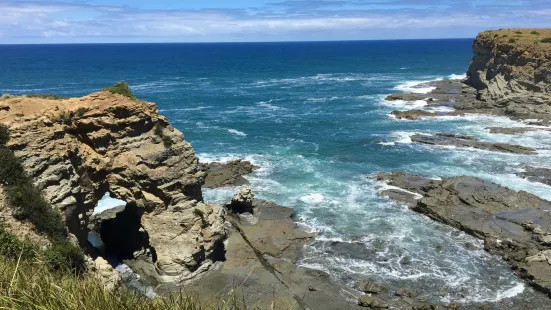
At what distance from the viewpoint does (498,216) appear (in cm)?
3850

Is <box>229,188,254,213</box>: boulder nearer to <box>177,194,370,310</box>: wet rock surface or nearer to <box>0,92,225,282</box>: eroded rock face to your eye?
<box>177,194,370,310</box>: wet rock surface

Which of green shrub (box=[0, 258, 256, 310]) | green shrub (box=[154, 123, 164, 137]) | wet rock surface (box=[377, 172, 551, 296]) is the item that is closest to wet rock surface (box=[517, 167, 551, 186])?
wet rock surface (box=[377, 172, 551, 296])

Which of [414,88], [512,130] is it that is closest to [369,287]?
[512,130]

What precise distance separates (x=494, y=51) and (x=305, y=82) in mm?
56454

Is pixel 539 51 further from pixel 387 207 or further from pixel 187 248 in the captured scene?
pixel 187 248

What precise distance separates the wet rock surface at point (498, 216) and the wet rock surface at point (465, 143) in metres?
17.1

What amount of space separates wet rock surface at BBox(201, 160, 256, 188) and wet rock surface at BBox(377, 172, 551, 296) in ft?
56.4

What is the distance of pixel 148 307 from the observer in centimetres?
991

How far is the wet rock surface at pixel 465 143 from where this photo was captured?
58.0m

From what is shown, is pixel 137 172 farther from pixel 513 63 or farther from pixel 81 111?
pixel 513 63

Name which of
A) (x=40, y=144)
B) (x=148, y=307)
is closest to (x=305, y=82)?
(x=40, y=144)

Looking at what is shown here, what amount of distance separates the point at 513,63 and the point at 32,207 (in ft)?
270

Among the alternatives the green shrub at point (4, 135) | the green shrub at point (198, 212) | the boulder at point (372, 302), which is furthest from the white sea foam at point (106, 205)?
the boulder at point (372, 302)

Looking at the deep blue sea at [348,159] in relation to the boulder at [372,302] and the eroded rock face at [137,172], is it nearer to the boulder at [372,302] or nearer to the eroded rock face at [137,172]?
the boulder at [372,302]
